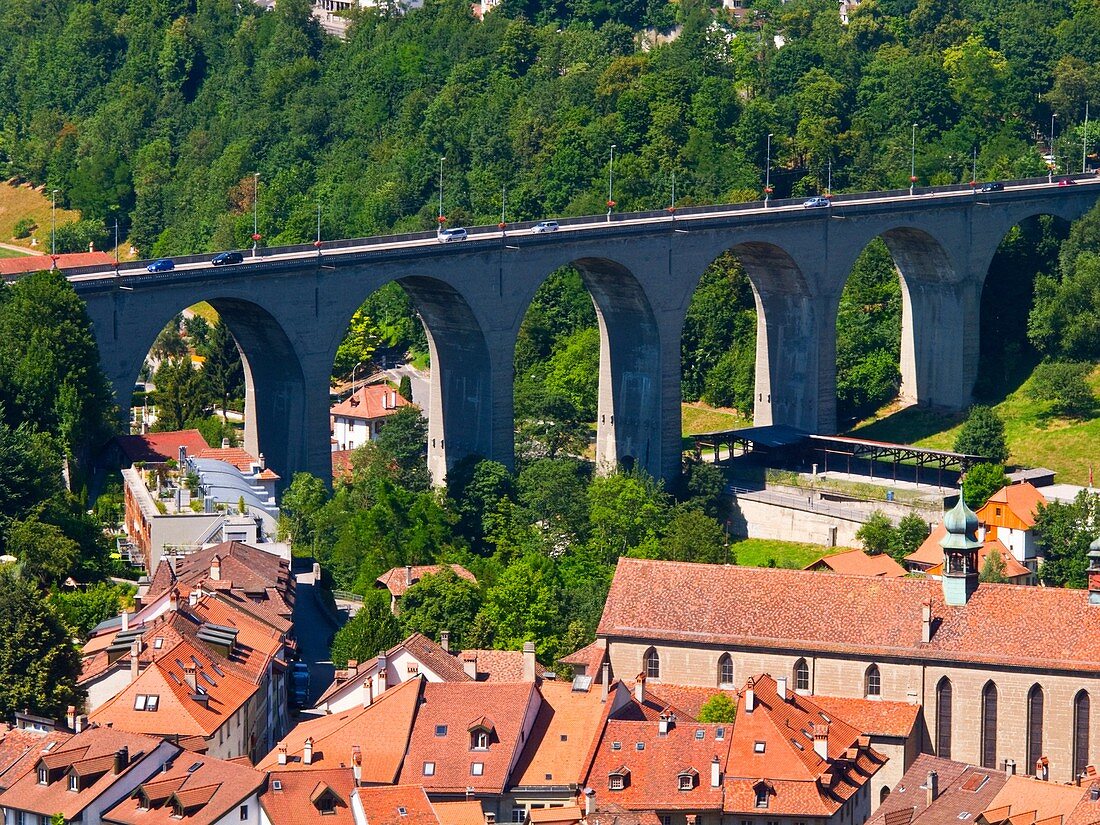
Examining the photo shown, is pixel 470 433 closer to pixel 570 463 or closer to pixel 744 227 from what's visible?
pixel 570 463

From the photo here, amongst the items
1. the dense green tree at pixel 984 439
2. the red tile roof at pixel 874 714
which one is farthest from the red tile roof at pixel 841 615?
the dense green tree at pixel 984 439

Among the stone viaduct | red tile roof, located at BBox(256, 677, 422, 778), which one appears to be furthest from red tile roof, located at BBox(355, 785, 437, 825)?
the stone viaduct

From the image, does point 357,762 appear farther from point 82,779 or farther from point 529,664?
point 529,664

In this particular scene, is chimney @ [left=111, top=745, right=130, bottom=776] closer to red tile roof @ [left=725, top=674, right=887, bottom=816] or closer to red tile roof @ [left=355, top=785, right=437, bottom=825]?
red tile roof @ [left=355, top=785, right=437, bottom=825]

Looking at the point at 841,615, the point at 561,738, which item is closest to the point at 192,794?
the point at 561,738

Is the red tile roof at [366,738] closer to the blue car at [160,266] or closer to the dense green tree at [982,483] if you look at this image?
the blue car at [160,266]

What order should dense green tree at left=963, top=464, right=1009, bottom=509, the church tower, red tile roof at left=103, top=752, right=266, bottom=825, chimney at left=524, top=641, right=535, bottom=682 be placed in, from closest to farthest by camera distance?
1. red tile roof at left=103, top=752, right=266, bottom=825
2. chimney at left=524, top=641, right=535, bottom=682
3. the church tower
4. dense green tree at left=963, top=464, right=1009, bottom=509
